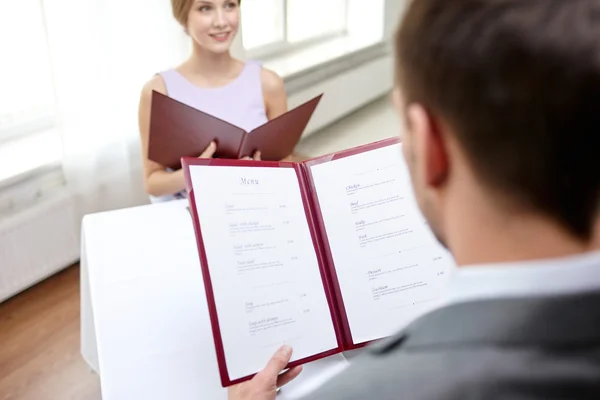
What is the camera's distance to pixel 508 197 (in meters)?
0.44

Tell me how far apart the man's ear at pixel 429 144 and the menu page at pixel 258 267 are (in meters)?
0.45

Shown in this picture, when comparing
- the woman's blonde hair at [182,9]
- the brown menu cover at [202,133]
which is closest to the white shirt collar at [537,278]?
the brown menu cover at [202,133]

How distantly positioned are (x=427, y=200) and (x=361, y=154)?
1.61 feet

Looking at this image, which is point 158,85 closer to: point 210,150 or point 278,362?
point 210,150

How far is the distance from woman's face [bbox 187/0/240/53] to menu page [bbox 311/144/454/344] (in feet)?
2.55

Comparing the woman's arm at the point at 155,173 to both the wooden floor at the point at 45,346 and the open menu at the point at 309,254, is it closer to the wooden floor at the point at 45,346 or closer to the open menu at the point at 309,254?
the open menu at the point at 309,254

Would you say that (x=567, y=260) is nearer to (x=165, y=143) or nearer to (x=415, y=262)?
(x=415, y=262)

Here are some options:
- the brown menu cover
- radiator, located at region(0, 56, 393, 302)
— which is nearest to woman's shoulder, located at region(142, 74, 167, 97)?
the brown menu cover

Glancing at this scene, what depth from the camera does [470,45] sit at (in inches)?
16.7

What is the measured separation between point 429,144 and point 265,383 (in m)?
0.50

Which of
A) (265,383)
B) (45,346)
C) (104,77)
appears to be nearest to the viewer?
(265,383)

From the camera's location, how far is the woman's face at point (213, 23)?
1.61 m

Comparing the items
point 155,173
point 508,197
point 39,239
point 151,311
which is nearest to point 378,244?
point 151,311

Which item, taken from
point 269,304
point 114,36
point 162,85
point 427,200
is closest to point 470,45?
point 427,200
